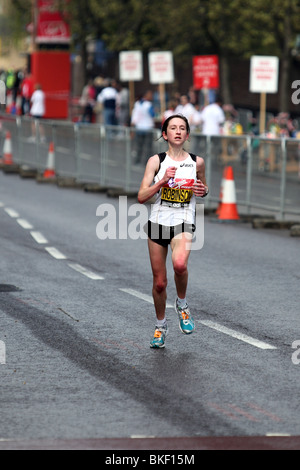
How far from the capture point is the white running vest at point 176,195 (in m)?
8.77

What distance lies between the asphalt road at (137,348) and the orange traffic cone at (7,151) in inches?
620

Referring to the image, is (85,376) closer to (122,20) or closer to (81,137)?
(81,137)

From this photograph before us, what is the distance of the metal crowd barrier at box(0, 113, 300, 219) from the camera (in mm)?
19078

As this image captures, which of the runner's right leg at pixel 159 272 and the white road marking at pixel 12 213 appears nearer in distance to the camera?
the runner's right leg at pixel 159 272

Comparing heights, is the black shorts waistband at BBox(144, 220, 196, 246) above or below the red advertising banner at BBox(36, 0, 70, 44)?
below

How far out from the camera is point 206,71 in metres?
33.8

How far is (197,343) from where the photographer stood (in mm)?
9109

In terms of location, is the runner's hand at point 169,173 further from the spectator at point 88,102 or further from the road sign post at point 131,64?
the spectator at point 88,102

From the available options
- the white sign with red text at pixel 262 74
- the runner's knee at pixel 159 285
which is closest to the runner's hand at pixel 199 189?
the runner's knee at pixel 159 285

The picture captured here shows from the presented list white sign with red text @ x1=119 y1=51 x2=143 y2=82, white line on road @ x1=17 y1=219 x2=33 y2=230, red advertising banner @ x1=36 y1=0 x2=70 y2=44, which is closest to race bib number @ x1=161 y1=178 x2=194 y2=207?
white line on road @ x1=17 y1=219 x2=33 y2=230

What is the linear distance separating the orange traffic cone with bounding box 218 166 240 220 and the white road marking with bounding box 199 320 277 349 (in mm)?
9572

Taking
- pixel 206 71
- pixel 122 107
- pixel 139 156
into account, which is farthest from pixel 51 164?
pixel 122 107

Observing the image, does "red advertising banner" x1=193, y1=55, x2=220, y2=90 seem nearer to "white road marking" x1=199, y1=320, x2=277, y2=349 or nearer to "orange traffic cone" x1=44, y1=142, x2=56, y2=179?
"orange traffic cone" x1=44, y1=142, x2=56, y2=179

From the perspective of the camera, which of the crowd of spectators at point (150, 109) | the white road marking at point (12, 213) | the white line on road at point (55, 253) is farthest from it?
the crowd of spectators at point (150, 109)
